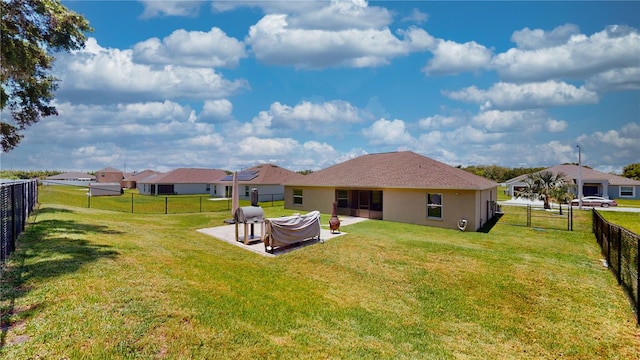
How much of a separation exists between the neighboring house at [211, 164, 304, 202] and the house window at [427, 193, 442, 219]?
2254 centimetres

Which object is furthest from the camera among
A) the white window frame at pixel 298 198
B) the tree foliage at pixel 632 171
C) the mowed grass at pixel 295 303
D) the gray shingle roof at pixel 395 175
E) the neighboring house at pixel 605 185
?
the tree foliage at pixel 632 171

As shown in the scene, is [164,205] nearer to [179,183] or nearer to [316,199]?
[316,199]

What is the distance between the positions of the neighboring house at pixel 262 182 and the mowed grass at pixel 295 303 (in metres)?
28.5

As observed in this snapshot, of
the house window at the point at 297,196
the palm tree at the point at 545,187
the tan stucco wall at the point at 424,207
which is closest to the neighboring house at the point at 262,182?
the house window at the point at 297,196

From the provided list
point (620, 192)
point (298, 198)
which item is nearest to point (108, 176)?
point (298, 198)

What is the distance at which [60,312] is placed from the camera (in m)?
5.07

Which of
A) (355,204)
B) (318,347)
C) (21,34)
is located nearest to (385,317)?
(318,347)

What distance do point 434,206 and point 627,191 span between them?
42.4 meters

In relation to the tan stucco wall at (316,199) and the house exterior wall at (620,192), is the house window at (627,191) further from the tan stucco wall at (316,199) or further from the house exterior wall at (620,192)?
the tan stucco wall at (316,199)

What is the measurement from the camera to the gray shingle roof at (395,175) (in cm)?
1936

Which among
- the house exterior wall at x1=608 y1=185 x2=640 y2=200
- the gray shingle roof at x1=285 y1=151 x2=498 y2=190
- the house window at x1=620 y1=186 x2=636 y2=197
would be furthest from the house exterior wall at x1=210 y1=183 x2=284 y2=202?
the house window at x1=620 y1=186 x2=636 y2=197

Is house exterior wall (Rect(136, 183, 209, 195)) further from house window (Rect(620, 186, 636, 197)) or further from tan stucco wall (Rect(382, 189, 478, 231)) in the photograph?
house window (Rect(620, 186, 636, 197))

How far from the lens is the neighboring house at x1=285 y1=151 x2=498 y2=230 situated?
61.1ft

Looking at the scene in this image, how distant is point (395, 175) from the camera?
72.1 feet
